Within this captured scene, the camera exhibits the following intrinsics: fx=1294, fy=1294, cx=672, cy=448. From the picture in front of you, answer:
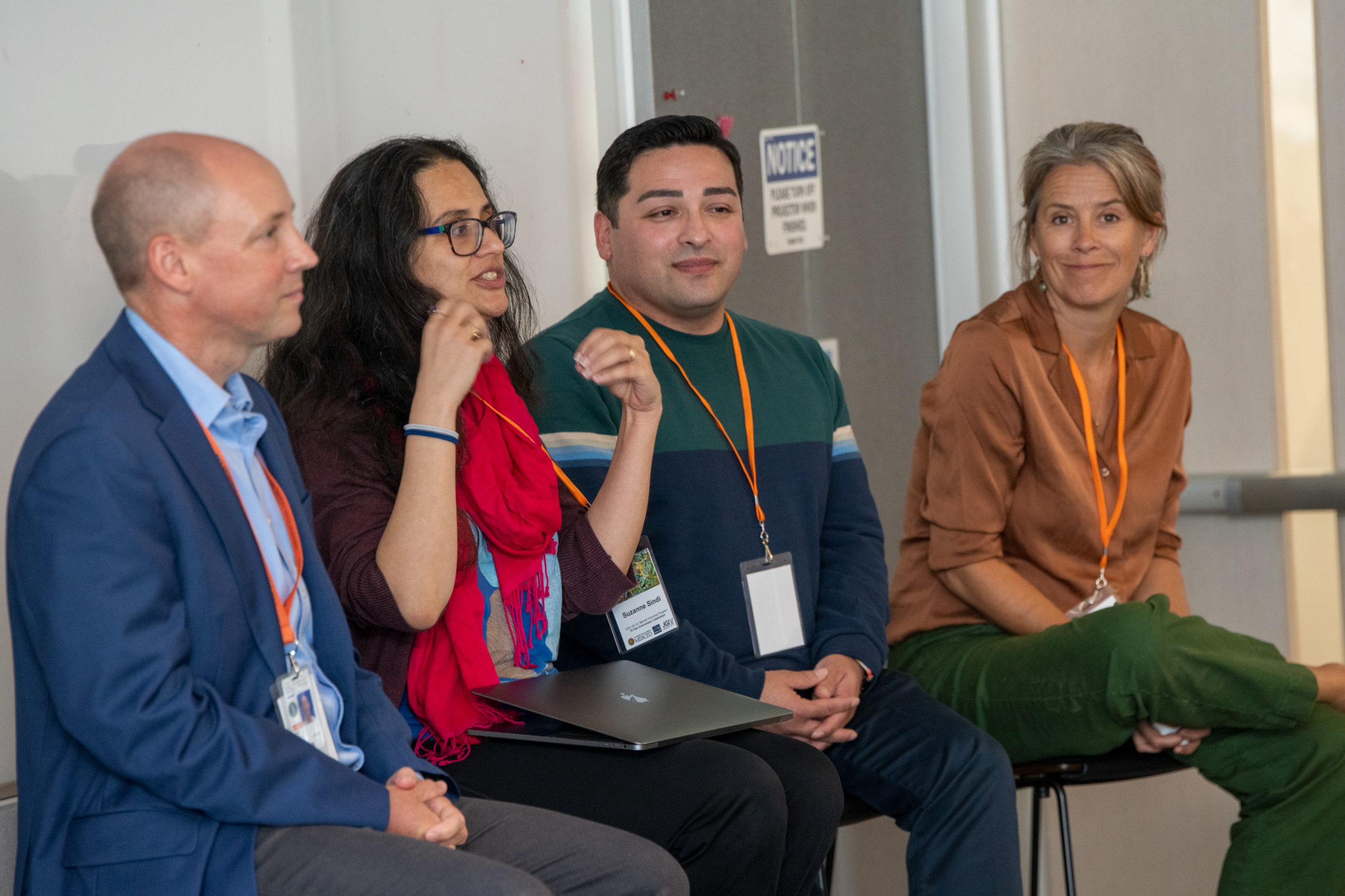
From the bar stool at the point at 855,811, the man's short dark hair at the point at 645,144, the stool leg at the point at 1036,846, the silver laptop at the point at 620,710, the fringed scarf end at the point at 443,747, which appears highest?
the man's short dark hair at the point at 645,144

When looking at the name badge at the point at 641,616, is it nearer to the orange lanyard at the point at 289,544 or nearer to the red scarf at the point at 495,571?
the red scarf at the point at 495,571

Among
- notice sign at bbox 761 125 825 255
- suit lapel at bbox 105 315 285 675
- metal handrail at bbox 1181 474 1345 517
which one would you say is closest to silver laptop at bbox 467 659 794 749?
suit lapel at bbox 105 315 285 675

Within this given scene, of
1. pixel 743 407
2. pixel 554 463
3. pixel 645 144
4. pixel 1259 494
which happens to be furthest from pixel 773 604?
pixel 1259 494

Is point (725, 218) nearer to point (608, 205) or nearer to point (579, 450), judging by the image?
point (608, 205)

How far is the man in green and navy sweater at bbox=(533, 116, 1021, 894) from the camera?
2.19 metres

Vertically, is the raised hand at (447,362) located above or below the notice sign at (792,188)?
below

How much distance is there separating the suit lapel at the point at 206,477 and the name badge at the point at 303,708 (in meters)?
0.02

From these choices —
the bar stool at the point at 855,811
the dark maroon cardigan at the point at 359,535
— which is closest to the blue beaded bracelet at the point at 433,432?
the dark maroon cardigan at the point at 359,535

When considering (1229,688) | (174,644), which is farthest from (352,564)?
(1229,688)

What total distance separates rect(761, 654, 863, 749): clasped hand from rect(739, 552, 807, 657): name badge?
0.20 ft

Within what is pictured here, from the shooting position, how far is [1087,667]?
229 centimetres

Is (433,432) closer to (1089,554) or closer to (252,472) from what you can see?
(252,472)

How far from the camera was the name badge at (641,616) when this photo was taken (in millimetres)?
2166

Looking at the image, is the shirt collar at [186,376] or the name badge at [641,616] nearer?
the shirt collar at [186,376]
